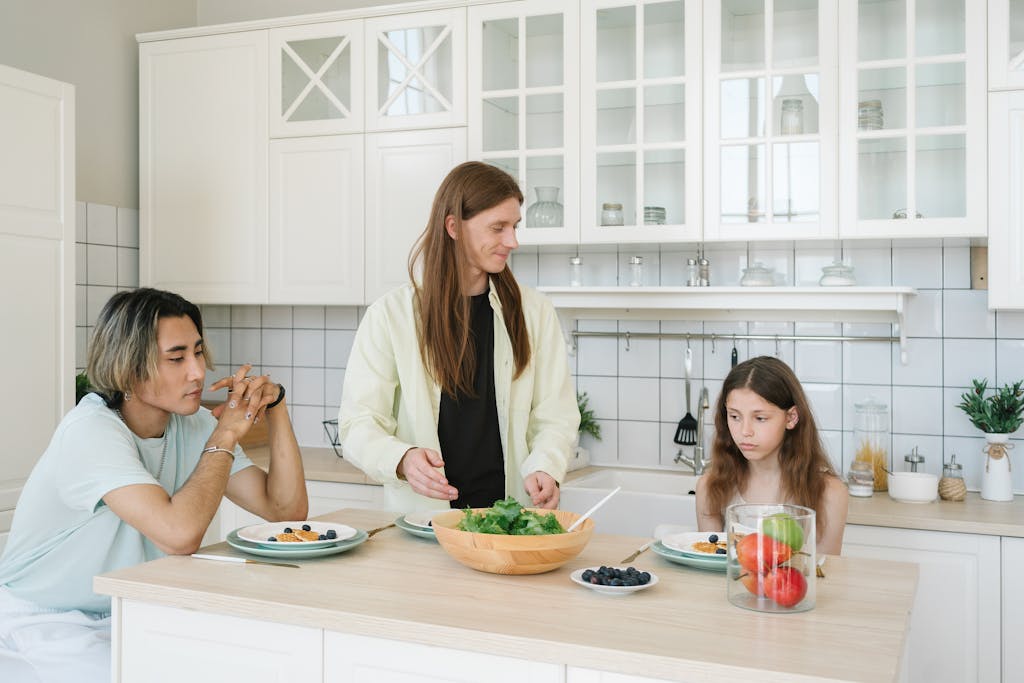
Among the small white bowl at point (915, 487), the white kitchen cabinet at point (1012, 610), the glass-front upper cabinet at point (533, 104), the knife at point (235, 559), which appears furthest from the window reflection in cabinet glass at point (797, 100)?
the knife at point (235, 559)

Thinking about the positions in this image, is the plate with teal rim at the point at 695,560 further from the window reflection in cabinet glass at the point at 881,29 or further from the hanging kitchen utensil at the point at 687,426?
the window reflection in cabinet glass at the point at 881,29

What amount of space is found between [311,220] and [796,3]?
175 centimetres

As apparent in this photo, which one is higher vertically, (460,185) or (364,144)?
(364,144)

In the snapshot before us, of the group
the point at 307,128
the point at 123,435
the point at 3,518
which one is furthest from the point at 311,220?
the point at 123,435

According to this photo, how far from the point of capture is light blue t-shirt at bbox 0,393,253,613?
5.74ft

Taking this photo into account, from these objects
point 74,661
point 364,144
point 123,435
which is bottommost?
point 74,661

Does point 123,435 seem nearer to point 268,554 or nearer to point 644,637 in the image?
point 268,554

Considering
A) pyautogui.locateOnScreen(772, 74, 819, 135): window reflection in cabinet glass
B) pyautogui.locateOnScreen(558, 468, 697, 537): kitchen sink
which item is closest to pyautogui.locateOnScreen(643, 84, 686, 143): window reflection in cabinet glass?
pyautogui.locateOnScreen(772, 74, 819, 135): window reflection in cabinet glass

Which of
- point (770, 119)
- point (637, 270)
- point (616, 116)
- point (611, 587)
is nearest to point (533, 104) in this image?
point (616, 116)

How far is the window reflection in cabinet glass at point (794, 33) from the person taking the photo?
2824mm

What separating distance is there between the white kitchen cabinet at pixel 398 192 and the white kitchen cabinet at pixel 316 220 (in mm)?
48

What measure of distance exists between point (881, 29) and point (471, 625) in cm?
224

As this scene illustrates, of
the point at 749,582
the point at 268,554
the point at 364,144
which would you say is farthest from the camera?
the point at 364,144

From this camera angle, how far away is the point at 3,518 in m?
2.74
